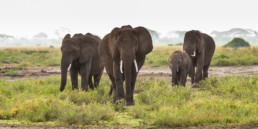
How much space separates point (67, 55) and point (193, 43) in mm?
5458

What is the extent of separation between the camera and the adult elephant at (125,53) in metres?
7.98

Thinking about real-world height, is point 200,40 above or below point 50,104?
above

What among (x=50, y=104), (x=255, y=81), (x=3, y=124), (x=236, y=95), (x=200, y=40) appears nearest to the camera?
(x=3, y=124)

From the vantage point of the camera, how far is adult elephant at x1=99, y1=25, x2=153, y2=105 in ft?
26.2

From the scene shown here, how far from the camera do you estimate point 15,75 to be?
18266 mm

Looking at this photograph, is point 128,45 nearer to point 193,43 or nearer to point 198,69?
point 193,43

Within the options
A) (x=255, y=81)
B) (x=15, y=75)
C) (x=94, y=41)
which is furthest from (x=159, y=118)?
(x=15, y=75)

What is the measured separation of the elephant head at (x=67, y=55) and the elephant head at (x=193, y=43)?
490 centimetres

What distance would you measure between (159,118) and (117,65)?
7.18 feet

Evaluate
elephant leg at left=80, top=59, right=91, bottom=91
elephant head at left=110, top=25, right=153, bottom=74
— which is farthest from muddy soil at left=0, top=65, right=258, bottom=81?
elephant head at left=110, top=25, right=153, bottom=74

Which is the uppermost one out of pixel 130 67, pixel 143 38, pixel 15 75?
pixel 143 38

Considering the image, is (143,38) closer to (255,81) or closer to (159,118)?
(159,118)

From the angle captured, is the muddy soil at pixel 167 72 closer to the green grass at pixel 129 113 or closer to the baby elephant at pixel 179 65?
the baby elephant at pixel 179 65

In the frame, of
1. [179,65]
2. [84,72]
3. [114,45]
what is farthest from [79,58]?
[179,65]
